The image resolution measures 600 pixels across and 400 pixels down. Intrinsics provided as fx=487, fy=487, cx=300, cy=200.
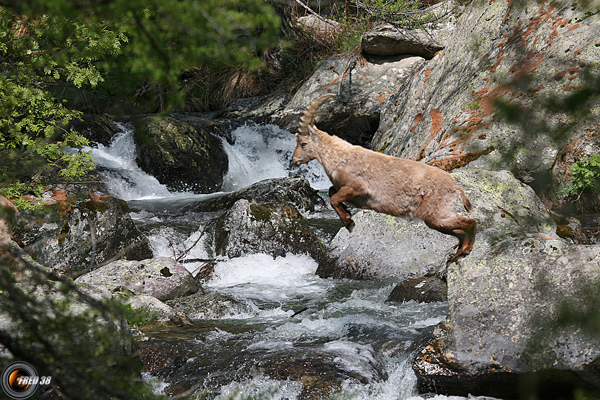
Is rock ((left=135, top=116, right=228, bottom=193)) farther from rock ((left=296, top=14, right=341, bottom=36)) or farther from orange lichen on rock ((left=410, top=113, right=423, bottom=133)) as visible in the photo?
orange lichen on rock ((left=410, top=113, right=423, bottom=133))

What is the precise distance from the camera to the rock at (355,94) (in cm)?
1764

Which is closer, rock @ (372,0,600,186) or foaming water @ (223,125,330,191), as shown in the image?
rock @ (372,0,600,186)

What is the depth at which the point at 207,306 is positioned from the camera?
324 inches

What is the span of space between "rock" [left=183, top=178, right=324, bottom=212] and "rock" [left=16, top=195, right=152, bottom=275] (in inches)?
140

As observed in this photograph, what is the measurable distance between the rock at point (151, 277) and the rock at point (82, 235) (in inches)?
21.8

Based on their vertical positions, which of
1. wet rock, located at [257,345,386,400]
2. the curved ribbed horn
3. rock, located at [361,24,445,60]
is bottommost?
wet rock, located at [257,345,386,400]

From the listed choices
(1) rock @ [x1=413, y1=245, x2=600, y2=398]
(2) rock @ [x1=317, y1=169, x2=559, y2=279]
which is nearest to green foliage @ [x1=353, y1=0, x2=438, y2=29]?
(2) rock @ [x1=317, y1=169, x2=559, y2=279]

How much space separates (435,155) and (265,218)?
4.00 meters

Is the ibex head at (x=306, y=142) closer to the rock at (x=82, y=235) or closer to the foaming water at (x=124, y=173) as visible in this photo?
the rock at (x=82, y=235)

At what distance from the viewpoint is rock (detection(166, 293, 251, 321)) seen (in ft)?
26.3

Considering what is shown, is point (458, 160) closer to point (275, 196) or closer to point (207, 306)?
point (207, 306)

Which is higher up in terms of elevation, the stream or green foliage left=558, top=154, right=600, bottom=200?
green foliage left=558, top=154, right=600, bottom=200

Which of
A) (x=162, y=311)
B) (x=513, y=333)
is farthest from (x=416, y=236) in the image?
(x=162, y=311)

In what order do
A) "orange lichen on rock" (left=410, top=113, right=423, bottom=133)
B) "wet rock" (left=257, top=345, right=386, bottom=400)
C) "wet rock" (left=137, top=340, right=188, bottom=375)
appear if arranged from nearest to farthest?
1. "wet rock" (left=257, top=345, right=386, bottom=400)
2. "wet rock" (left=137, top=340, right=188, bottom=375)
3. "orange lichen on rock" (left=410, top=113, right=423, bottom=133)
